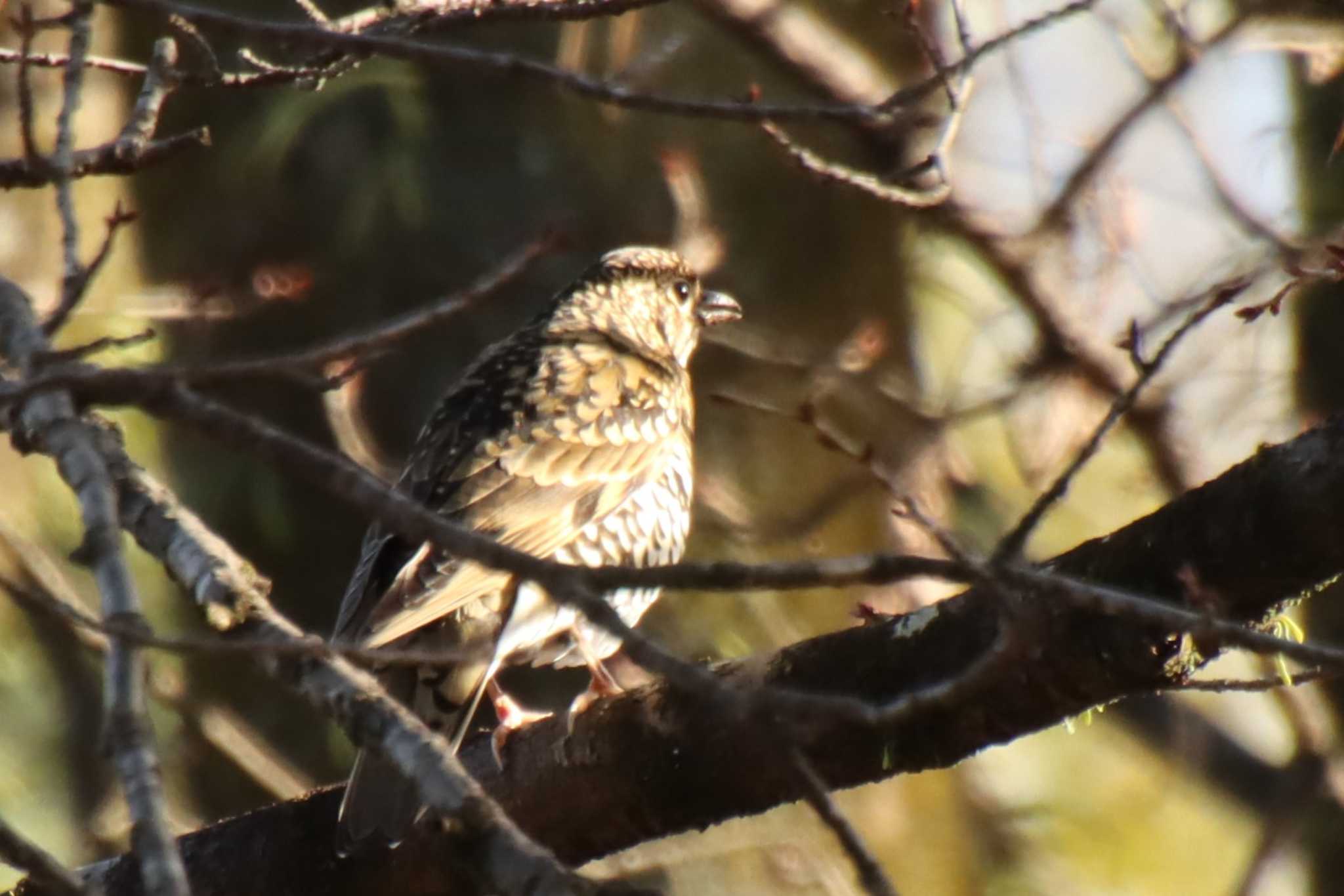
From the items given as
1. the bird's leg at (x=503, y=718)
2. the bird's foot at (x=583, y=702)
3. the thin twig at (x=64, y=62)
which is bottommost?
the bird's leg at (x=503, y=718)

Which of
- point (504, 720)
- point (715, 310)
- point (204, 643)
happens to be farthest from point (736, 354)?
point (204, 643)

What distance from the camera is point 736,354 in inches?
303

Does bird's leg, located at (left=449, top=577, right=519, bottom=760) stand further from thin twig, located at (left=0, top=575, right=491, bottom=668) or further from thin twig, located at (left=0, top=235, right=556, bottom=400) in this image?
thin twig, located at (left=0, top=235, right=556, bottom=400)

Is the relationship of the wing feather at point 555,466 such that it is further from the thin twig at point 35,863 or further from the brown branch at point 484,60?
the thin twig at point 35,863

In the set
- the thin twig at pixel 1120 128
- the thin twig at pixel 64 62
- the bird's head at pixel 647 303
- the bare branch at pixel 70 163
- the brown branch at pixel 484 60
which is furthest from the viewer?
the thin twig at pixel 1120 128

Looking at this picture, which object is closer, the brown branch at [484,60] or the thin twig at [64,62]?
the brown branch at [484,60]

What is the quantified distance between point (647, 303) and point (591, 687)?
2033 millimetres

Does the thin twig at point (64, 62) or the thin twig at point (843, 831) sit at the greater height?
the thin twig at point (64, 62)

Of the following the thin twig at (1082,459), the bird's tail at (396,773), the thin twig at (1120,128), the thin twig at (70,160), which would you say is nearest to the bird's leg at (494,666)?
the bird's tail at (396,773)

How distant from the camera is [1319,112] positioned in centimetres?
715

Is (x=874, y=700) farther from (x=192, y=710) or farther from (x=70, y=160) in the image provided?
(x=192, y=710)

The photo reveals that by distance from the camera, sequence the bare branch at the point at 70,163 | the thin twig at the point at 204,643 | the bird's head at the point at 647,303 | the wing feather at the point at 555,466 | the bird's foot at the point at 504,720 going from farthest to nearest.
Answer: the bird's head at the point at 647,303, the wing feather at the point at 555,466, the bird's foot at the point at 504,720, the bare branch at the point at 70,163, the thin twig at the point at 204,643

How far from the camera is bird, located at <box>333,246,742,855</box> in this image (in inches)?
170

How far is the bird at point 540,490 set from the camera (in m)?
4.32
